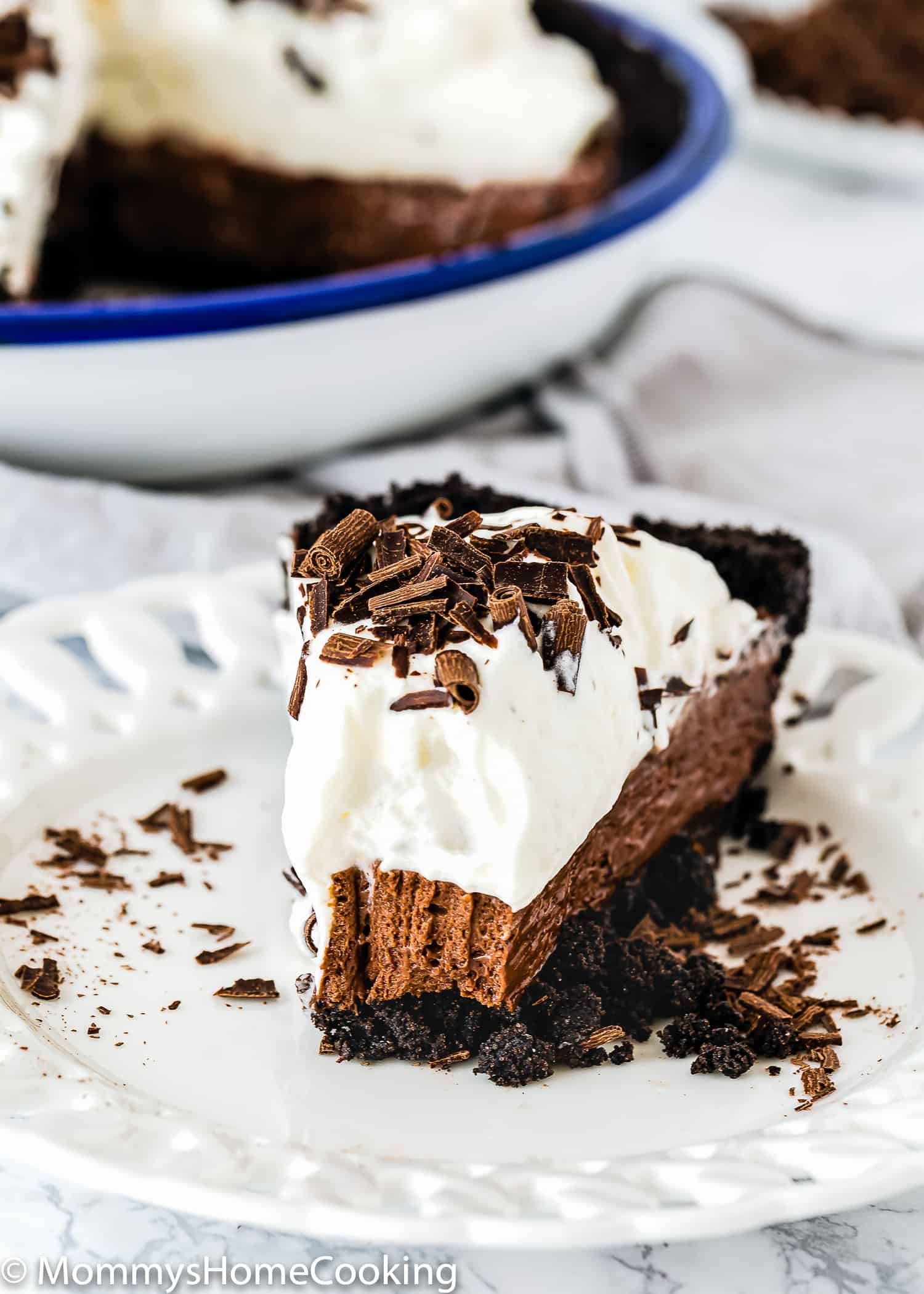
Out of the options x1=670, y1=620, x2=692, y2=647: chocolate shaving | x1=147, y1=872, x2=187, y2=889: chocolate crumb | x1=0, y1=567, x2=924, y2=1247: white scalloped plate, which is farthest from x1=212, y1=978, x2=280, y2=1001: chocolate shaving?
x1=670, y1=620, x2=692, y2=647: chocolate shaving

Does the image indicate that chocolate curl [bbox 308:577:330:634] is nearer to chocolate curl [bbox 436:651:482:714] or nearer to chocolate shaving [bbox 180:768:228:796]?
chocolate curl [bbox 436:651:482:714]

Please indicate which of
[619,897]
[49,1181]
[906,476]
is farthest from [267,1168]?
[906,476]

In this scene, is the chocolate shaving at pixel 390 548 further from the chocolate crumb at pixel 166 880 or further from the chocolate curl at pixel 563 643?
the chocolate crumb at pixel 166 880

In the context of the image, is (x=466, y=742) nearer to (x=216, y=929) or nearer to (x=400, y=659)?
(x=400, y=659)

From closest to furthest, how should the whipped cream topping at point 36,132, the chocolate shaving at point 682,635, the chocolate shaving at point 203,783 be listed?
the chocolate shaving at point 682,635
the chocolate shaving at point 203,783
the whipped cream topping at point 36,132

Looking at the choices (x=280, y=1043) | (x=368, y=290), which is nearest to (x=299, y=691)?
(x=280, y=1043)

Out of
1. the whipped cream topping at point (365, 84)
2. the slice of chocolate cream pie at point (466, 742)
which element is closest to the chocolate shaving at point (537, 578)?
the slice of chocolate cream pie at point (466, 742)
